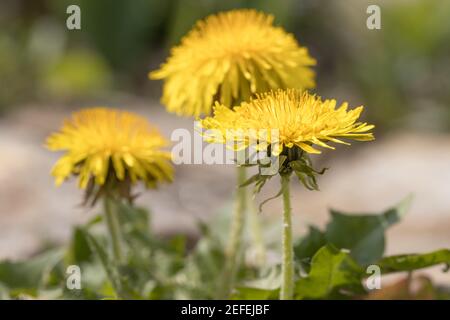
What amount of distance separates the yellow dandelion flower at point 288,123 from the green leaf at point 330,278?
471 millimetres

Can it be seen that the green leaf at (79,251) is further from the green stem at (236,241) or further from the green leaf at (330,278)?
the green leaf at (330,278)

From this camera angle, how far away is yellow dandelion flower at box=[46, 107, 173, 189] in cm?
260

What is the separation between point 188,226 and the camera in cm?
445

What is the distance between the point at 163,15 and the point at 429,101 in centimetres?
276

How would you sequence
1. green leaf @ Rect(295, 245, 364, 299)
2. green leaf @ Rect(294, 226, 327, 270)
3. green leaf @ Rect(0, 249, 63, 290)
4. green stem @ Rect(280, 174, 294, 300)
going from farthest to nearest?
1. green leaf @ Rect(0, 249, 63, 290)
2. green leaf @ Rect(294, 226, 327, 270)
3. green leaf @ Rect(295, 245, 364, 299)
4. green stem @ Rect(280, 174, 294, 300)

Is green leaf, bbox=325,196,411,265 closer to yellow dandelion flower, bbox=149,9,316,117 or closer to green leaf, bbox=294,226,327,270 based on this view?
green leaf, bbox=294,226,327,270

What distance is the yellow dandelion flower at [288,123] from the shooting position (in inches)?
80.9

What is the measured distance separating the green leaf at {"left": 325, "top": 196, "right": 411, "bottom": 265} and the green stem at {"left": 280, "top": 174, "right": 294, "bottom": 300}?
513 millimetres

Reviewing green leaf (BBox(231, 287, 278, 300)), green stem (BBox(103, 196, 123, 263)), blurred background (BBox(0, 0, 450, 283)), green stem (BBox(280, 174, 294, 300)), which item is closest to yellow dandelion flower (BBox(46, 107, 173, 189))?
green stem (BBox(103, 196, 123, 263))

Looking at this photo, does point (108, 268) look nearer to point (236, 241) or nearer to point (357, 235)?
point (236, 241)

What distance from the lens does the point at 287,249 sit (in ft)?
7.39

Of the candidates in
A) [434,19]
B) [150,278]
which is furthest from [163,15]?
[150,278]

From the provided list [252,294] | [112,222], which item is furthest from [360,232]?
[112,222]

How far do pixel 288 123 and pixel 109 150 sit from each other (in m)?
0.74
